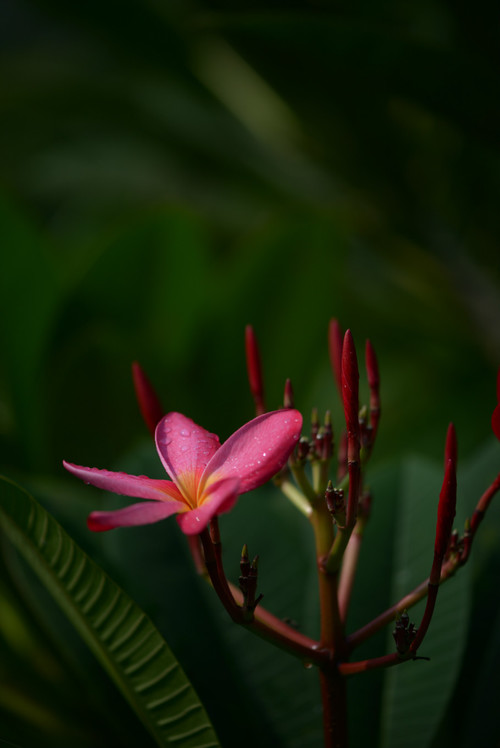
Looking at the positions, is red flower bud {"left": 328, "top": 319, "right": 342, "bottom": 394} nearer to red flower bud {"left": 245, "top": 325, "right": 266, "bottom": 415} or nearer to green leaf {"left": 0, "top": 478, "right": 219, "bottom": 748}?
red flower bud {"left": 245, "top": 325, "right": 266, "bottom": 415}

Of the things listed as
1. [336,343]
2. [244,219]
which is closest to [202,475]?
[336,343]

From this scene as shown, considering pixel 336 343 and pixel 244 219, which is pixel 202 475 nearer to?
pixel 336 343

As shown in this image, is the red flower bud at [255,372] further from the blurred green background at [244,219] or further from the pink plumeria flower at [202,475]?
the blurred green background at [244,219]

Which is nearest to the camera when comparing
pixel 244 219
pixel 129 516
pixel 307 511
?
pixel 129 516

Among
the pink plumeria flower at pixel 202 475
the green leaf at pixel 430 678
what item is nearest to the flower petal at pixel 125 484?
the pink plumeria flower at pixel 202 475

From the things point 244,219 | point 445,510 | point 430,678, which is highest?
point 244,219

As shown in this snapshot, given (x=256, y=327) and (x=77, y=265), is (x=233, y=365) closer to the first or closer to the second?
(x=256, y=327)
